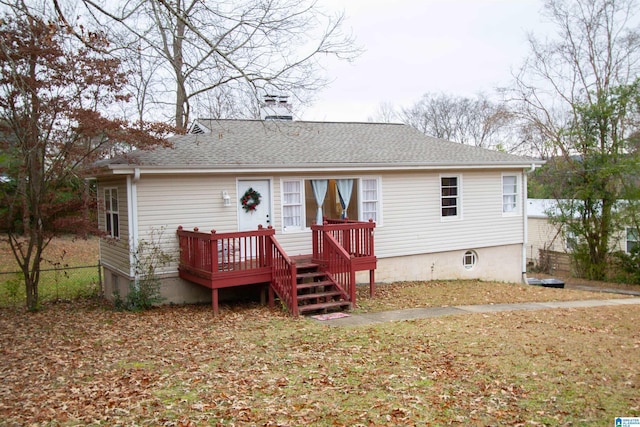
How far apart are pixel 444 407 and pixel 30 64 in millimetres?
10474

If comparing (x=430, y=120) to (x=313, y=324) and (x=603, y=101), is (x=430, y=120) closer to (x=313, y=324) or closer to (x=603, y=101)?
(x=603, y=101)

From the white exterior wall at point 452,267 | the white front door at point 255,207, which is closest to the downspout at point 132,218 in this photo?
the white front door at point 255,207

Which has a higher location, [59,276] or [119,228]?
[119,228]

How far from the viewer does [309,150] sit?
1571 cm

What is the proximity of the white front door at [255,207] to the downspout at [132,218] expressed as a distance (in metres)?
2.50

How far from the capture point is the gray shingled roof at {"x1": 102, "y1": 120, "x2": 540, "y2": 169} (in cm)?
1352

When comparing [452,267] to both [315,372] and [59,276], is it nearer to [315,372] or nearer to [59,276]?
[315,372]

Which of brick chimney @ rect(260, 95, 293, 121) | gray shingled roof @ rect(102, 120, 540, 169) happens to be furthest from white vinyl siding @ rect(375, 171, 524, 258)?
brick chimney @ rect(260, 95, 293, 121)

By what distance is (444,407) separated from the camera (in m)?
6.46

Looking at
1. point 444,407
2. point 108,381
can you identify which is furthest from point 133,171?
point 444,407

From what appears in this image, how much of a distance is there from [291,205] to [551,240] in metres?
20.8

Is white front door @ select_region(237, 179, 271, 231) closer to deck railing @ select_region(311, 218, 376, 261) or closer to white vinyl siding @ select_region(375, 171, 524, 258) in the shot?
deck railing @ select_region(311, 218, 376, 261)

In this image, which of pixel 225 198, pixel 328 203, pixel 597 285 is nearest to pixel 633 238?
pixel 597 285

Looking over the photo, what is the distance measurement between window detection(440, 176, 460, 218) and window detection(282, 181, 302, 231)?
4837mm
